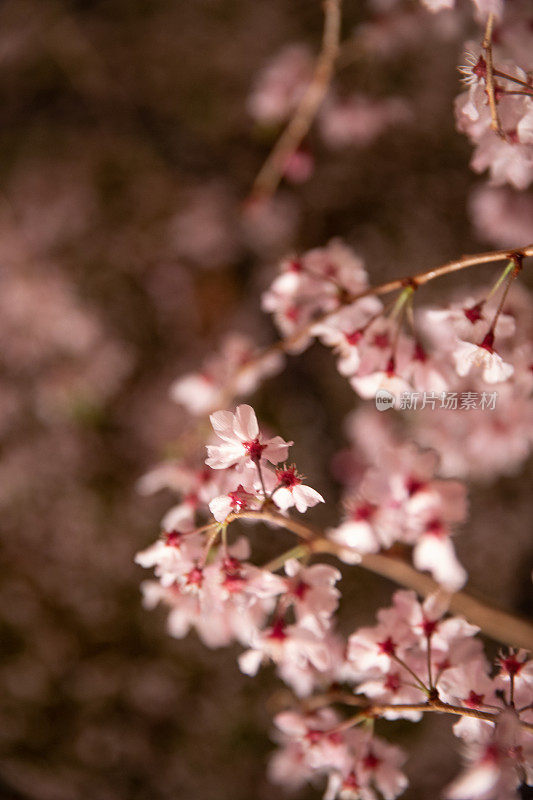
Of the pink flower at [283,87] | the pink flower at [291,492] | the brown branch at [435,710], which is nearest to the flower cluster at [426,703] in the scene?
the brown branch at [435,710]

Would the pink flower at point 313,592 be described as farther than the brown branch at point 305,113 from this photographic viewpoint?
No

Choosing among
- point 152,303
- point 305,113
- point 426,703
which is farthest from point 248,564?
point 152,303

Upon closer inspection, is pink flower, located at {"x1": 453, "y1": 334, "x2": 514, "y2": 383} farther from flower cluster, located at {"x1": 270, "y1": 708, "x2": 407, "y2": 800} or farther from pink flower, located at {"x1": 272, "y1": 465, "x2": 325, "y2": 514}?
flower cluster, located at {"x1": 270, "y1": 708, "x2": 407, "y2": 800}

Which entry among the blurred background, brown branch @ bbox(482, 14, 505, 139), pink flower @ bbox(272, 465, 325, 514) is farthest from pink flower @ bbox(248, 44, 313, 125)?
pink flower @ bbox(272, 465, 325, 514)

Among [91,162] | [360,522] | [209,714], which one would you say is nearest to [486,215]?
[360,522]

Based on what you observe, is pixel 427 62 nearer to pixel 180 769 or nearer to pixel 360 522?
pixel 360 522

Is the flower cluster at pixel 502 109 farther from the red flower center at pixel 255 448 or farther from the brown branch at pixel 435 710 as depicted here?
the brown branch at pixel 435 710
